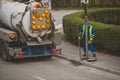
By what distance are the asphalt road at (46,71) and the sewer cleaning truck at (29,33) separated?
388mm

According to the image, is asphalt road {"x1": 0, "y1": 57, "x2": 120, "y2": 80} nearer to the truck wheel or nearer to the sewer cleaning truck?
the truck wheel

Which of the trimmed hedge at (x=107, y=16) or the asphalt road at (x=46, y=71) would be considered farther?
the trimmed hedge at (x=107, y=16)

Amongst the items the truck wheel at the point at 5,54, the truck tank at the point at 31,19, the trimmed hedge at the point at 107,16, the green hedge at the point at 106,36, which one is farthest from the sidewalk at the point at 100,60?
the trimmed hedge at the point at 107,16

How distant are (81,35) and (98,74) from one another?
2.76 metres

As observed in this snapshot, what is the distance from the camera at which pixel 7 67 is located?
1524 cm

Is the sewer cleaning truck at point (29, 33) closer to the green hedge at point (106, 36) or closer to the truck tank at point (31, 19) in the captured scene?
the truck tank at point (31, 19)

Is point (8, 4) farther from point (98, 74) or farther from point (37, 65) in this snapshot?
point (98, 74)

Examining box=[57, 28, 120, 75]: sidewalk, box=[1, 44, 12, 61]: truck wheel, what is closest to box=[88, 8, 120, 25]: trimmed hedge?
box=[57, 28, 120, 75]: sidewalk

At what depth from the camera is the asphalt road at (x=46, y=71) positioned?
13.4 meters

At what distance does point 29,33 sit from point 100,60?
3.10 m

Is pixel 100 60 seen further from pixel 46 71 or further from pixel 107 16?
pixel 107 16

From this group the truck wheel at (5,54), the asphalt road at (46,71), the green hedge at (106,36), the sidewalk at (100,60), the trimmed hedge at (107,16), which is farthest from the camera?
the trimmed hedge at (107,16)

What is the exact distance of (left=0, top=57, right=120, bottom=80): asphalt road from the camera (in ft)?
44.0

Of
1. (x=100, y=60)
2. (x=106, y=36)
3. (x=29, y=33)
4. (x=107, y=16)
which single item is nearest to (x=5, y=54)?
(x=29, y=33)
